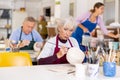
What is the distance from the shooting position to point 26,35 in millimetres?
3660

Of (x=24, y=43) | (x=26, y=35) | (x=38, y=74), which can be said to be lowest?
(x=38, y=74)

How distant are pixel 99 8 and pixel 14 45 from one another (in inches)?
64.3

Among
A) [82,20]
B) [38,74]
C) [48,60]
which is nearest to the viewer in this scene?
[38,74]

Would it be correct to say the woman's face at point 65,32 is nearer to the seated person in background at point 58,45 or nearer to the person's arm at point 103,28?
the seated person in background at point 58,45

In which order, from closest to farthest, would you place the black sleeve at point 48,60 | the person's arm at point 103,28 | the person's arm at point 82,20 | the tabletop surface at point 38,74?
the tabletop surface at point 38,74 → the black sleeve at point 48,60 → the person's arm at point 82,20 → the person's arm at point 103,28

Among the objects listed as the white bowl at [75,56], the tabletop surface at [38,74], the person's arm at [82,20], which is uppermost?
the person's arm at [82,20]

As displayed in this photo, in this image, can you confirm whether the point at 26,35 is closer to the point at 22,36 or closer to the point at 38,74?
the point at 22,36

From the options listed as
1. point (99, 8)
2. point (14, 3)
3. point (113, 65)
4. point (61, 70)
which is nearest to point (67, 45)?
point (61, 70)

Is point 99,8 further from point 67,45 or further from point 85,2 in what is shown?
point 85,2

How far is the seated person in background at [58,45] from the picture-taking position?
216 centimetres

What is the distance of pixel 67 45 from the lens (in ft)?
7.82

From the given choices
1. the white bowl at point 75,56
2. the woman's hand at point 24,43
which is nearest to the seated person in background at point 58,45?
the white bowl at point 75,56

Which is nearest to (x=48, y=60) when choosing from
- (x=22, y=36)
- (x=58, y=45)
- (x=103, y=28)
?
(x=58, y=45)

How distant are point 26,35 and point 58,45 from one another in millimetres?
1428
